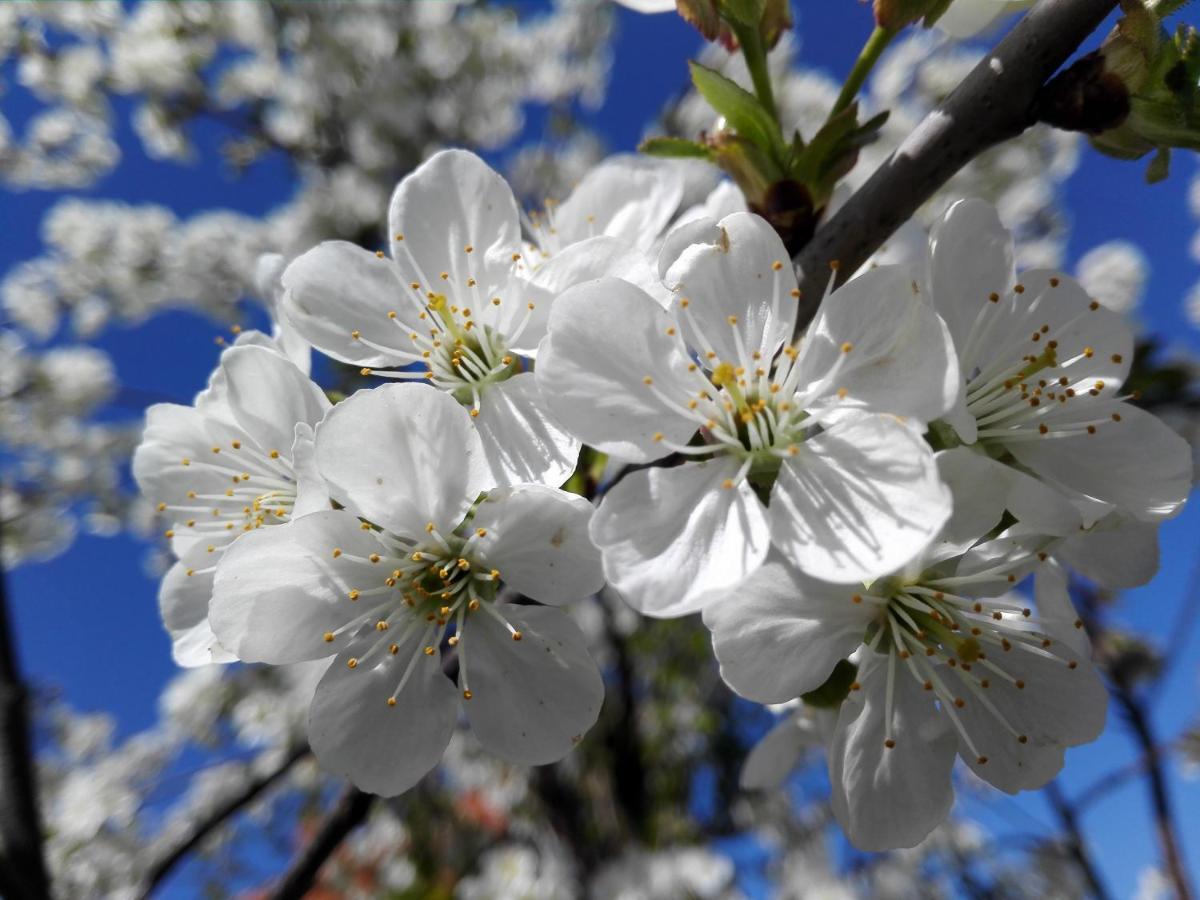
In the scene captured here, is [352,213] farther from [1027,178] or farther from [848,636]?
[848,636]

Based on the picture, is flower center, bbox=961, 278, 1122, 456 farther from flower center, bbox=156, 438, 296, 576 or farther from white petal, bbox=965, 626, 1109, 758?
flower center, bbox=156, 438, 296, 576

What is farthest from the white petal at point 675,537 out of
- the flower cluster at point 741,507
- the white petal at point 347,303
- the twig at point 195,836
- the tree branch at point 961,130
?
the twig at point 195,836

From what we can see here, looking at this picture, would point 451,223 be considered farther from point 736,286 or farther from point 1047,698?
point 1047,698

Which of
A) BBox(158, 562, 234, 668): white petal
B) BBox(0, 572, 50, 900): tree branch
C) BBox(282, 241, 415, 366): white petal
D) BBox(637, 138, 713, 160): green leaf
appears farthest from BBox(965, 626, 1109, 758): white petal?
→ BBox(0, 572, 50, 900): tree branch

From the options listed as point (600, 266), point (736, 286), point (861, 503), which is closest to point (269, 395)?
point (600, 266)

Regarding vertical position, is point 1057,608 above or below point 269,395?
below

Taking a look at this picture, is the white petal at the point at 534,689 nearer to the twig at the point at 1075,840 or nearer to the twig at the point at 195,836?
the twig at the point at 195,836
